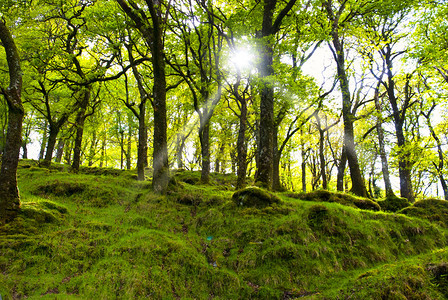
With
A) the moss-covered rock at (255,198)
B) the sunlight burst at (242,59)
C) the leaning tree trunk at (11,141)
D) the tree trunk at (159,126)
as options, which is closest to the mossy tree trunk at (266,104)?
the sunlight burst at (242,59)

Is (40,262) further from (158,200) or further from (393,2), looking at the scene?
(393,2)

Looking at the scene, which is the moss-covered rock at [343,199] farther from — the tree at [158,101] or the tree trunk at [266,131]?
the tree at [158,101]

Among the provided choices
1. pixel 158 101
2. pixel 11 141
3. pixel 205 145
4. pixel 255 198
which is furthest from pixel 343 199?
pixel 11 141

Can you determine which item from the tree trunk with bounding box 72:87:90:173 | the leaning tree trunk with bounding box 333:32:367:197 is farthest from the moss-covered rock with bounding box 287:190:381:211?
the tree trunk with bounding box 72:87:90:173

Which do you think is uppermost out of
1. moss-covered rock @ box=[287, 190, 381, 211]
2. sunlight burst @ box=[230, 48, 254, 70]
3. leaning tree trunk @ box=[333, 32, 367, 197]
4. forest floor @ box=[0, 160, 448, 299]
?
sunlight burst @ box=[230, 48, 254, 70]

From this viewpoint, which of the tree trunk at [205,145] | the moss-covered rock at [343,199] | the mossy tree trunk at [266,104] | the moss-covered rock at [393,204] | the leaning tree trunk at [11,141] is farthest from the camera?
the tree trunk at [205,145]

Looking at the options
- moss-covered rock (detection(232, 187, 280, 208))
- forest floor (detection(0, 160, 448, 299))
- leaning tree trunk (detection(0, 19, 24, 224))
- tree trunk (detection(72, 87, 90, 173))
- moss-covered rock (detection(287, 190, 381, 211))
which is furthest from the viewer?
tree trunk (detection(72, 87, 90, 173))

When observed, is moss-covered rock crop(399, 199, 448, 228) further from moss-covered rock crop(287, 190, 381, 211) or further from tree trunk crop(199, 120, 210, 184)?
tree trunk crop(199, 120, 210, 184)

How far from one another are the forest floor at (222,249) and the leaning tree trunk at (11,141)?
0.47 metres

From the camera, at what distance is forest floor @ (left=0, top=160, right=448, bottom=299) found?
15.4ft

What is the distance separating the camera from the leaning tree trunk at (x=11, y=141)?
614cm

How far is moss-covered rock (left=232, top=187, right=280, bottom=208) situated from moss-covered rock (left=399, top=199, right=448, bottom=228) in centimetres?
601

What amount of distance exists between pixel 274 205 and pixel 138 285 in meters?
5.14

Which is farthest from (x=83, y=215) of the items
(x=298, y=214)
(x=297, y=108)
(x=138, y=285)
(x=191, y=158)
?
(x=191, y=158)
